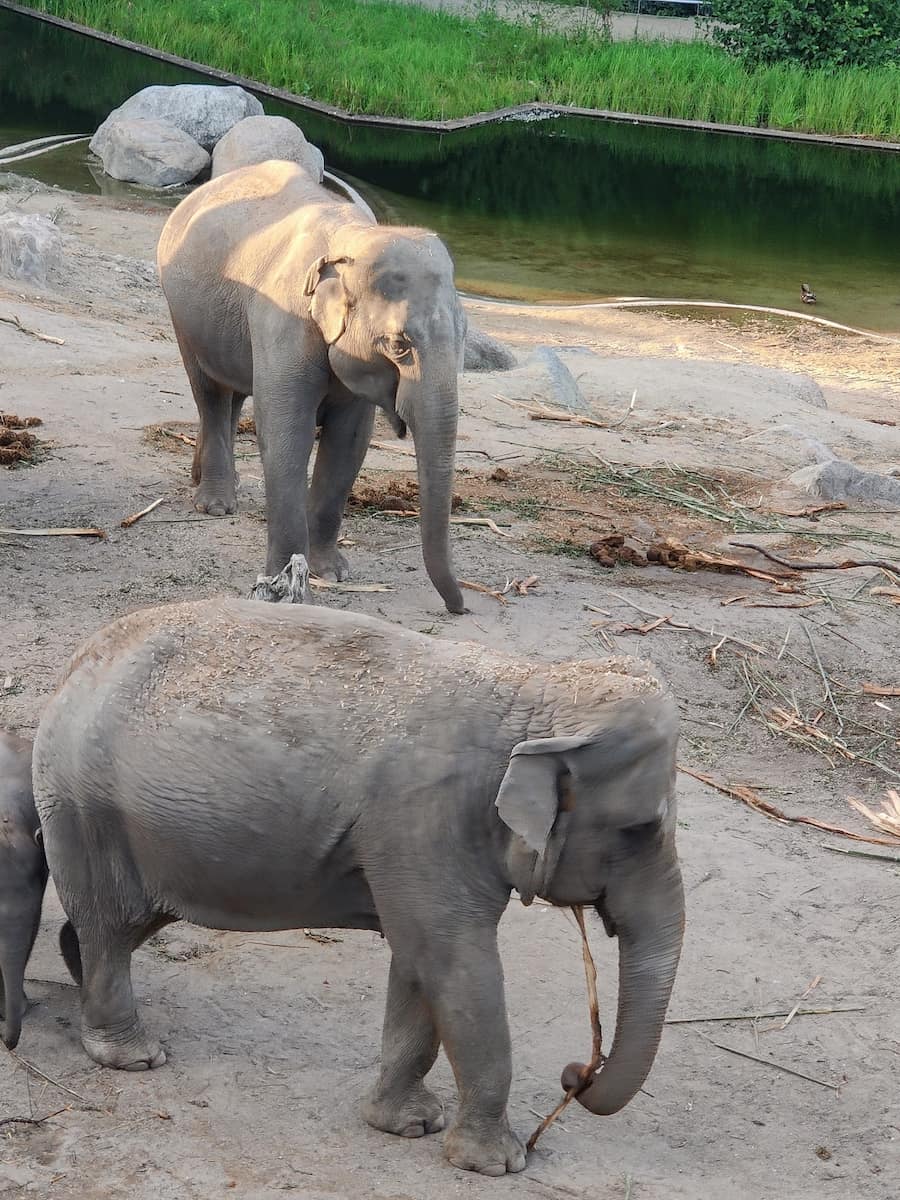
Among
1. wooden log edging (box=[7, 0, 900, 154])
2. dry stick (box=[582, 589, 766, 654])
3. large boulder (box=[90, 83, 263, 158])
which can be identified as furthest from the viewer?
wooden log edging (box=[7, 0, 900, 154])

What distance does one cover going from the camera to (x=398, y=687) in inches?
134

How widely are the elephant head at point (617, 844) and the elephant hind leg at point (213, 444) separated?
15.9 ft

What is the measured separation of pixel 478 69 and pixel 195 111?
9057mm

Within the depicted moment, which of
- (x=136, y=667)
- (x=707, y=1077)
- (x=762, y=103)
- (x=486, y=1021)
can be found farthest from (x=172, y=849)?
(x=762, y=103)

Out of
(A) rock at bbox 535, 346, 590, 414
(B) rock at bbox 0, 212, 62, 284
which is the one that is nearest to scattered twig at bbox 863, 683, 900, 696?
(A) rock at bbox 535, 346, 590, 414

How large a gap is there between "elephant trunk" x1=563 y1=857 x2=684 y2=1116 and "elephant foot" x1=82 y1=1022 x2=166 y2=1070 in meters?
1.09

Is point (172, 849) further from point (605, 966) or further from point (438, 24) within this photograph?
point (438, 24)

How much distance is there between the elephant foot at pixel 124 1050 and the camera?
3.71m

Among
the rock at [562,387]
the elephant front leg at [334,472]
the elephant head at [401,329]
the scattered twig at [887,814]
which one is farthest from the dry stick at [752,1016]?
the rock at [562,387]

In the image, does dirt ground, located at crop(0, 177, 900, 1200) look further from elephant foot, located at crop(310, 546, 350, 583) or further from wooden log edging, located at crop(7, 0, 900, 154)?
wooden log edging, located at crop(7, 0, 900, 154)

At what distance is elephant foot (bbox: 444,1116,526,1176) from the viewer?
3.42m

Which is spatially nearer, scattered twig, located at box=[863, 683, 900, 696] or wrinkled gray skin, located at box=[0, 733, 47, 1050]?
wrinkled gray skin, located at box=[0, 733, 47, 1050]

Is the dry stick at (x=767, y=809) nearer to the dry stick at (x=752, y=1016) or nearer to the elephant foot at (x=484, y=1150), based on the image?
the dry stick at (x=752, y=1016)

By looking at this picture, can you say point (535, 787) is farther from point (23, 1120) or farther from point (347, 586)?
point (347, 586)
